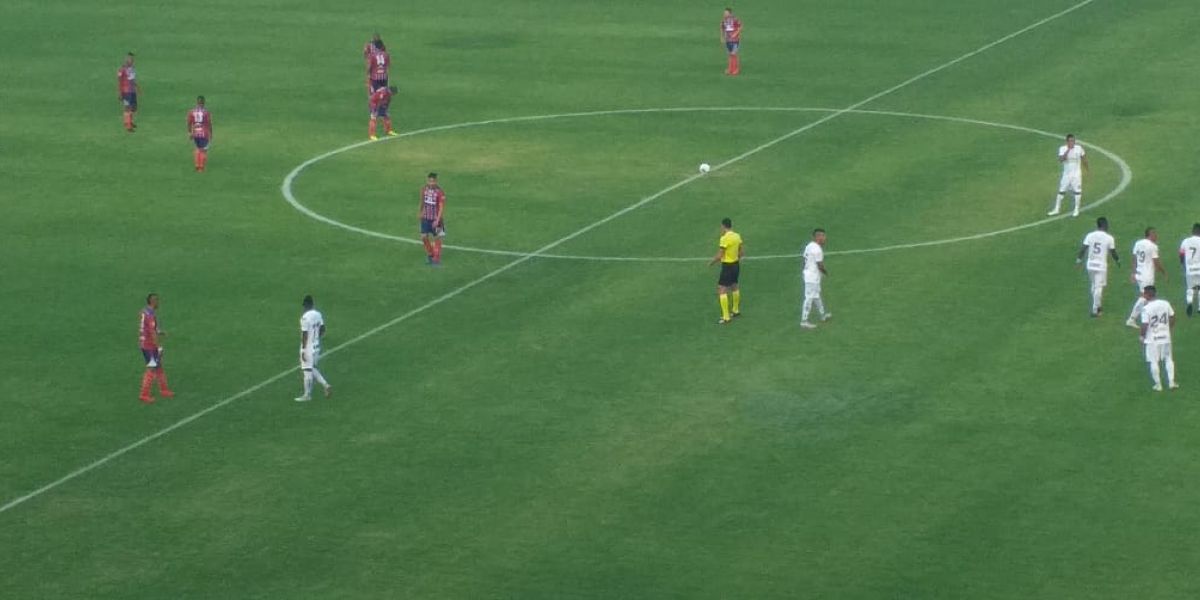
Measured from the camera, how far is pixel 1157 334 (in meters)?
40.1

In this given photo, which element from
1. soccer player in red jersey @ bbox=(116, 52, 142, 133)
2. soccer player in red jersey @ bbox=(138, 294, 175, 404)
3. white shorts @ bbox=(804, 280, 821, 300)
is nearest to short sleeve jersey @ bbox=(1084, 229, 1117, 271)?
white shorts @ bbox=(804, 280, 821, 300)

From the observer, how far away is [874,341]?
143 feet

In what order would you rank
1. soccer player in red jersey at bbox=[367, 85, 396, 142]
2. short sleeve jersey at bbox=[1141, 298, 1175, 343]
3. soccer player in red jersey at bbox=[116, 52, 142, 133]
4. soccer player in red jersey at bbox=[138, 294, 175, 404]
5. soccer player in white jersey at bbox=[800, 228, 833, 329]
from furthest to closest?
soccer player in red jersey at bbox=[116, 52, 142, 133], soccer player in red jersey at bbox=[367, 85, 396, 142], soccer player in white jersey at bbox=[800, 228, 833, 329], soccer player in red jersey at bbox=[138, 294, 175, 404], short sleeve jersey at bbox=[1141, 298, 1175, 343]

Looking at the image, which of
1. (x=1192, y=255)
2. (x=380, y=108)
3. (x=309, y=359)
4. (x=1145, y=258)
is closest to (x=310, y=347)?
(x=309, y=359)

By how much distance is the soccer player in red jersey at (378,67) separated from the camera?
64875 mm

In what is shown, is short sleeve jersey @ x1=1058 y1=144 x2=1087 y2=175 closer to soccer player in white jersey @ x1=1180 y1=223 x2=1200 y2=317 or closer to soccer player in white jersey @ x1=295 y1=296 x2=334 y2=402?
soccer player in white jersey @ x1=1180 y1=223 x2=1200 y2=317

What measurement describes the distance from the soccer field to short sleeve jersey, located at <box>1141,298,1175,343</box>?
1.26 metres

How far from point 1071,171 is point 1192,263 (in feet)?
29.7

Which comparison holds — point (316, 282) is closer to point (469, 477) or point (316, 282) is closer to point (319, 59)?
point (469, 477)

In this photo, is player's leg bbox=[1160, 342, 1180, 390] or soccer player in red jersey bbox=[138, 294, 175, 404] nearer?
player's leg bbox=[1160, 342, 1180, 390]

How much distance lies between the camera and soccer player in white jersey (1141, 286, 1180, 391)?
4012 centimetres

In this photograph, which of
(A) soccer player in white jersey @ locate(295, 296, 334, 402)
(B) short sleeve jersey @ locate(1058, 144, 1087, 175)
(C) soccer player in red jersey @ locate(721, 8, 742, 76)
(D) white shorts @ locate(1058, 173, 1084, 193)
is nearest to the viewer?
(A) soccer player in white jersey @ locate(295, 296, 334, 402)

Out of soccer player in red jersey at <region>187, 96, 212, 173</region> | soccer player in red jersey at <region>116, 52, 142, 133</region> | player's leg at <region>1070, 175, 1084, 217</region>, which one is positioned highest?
soccer player in red jersey at <region>116, 52, 142, 133</region>

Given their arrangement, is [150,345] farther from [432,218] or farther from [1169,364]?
[1169,364]
